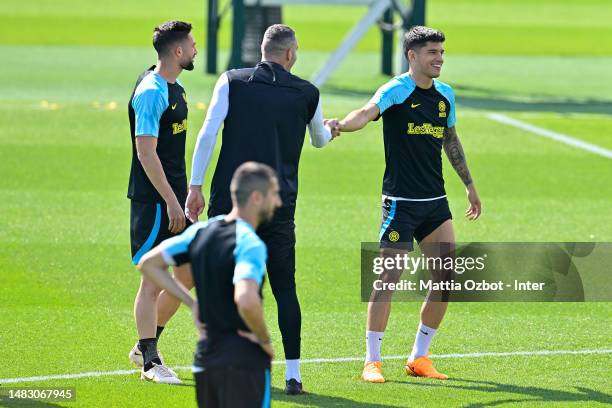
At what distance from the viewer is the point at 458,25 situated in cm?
5041

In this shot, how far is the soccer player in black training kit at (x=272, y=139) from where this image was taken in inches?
338

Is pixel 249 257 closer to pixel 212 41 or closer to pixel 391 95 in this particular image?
pixel 391 95

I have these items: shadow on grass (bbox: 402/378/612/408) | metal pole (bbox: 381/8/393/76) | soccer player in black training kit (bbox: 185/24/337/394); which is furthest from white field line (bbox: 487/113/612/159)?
soccer player in black training kit (bbox: 185/24/337/394)

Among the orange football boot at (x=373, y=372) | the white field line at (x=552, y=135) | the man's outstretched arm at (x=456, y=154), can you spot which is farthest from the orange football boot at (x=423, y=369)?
the white field line at (x=552, y=135)

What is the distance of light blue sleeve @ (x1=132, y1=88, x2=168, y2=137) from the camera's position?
29.0 feet

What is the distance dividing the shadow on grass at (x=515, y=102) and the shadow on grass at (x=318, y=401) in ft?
56.1

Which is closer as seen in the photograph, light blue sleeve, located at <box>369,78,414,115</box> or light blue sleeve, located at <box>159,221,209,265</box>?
light blue sleeve, located at <box>159,221,209,265</box>

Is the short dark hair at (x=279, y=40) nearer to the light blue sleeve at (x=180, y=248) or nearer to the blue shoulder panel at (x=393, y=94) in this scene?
the blue shoulder panel at (x=393, y=94)

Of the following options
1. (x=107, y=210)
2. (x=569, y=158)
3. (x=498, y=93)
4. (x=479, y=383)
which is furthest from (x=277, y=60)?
(x=498, y=93)

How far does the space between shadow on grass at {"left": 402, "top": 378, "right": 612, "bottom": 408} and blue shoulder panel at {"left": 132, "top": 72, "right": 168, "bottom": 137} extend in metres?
2.53

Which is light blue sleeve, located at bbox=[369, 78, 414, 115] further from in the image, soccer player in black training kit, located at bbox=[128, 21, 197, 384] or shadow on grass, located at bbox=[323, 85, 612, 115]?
shadow on grass, located at bbox=[323, 85, 612, 115]

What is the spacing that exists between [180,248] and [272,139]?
2324mm

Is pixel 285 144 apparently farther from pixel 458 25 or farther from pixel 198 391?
pixel 458 25

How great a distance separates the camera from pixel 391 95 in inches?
364
